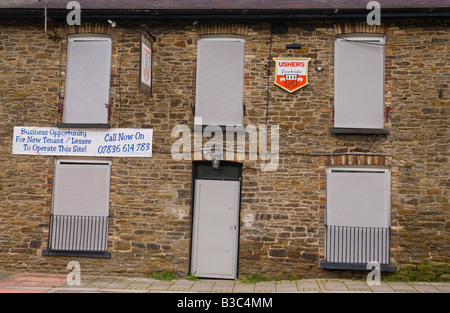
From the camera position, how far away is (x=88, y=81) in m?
10.0

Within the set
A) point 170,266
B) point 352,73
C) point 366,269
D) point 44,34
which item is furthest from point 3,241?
point 352,73

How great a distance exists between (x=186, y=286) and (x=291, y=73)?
4.98 metres

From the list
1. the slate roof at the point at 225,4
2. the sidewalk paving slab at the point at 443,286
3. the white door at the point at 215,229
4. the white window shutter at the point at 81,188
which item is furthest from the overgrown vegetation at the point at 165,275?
the slate roof at the point at 225,4

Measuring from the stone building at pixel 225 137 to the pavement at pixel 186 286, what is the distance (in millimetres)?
317

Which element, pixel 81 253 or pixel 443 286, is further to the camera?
pixel 81 253

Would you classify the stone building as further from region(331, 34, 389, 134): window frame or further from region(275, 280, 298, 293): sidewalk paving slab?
region(275, 280, 298, 293): sidewalk paving slab

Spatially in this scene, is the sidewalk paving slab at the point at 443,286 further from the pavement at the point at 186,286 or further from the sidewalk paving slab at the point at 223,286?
the sidewalk paving slab at the point at 223,286

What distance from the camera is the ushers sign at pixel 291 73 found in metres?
9.59

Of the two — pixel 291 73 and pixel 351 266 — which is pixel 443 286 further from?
pixel 291 73

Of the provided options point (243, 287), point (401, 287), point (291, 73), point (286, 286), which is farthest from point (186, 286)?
point (291, 73)

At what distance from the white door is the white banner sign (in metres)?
1.62

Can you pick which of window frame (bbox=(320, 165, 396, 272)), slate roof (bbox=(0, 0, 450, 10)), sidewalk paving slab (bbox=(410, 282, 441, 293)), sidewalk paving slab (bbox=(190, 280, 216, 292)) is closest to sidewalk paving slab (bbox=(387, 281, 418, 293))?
sidewalk paving slab (bbox=(410, 282, 441, 293))

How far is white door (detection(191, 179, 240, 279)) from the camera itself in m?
9.64

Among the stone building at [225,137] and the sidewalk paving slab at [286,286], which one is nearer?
the sidewalk paving slab at [286,286]
